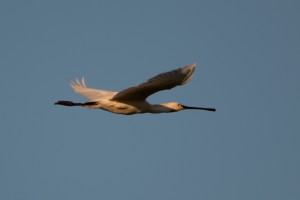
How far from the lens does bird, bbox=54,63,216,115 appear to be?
752 inches

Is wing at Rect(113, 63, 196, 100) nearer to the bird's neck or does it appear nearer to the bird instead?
the bird

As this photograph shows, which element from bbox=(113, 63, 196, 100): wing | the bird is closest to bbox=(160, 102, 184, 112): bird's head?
the bird

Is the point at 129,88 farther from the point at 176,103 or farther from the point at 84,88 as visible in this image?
the point at 84,88

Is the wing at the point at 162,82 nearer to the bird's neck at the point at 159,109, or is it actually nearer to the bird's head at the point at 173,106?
the bird's neck at the point at 159,109

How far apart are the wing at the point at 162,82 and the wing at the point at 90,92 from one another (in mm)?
1323

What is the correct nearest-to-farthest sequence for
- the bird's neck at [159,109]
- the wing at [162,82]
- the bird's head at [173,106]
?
the wing at [162,82], the bird's neck at [159,109], the bird's head at [173,106]

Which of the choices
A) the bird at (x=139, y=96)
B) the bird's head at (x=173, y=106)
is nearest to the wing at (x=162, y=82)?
the bird at (x=139, y=96)

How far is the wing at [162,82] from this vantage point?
61.8 feet

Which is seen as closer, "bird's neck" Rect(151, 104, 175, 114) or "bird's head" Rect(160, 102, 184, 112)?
"bird's neck" Rect(151, 104, 175, 114)

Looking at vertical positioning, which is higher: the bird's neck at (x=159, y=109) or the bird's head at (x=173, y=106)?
the bird's head at (x=173, y=106)

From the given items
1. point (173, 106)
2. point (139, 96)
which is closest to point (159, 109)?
point (173, 106)

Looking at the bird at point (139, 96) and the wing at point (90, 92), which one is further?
the wing at point (90, 92)

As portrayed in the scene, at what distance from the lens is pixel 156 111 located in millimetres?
22078

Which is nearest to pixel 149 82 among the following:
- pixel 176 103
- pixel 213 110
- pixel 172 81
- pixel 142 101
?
pixel 172 81
